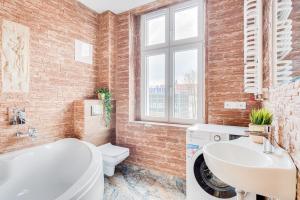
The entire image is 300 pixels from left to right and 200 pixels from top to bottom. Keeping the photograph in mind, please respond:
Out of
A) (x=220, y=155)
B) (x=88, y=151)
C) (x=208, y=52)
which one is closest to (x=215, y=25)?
(x=208, y=52)

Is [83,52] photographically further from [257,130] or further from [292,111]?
[292,111]

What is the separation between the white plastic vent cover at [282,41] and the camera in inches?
38.4

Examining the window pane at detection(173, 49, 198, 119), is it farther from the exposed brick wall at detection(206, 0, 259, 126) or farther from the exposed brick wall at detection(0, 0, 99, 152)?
the exposed brick wall at detection(0, 0, 99, 152)

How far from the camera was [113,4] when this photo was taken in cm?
266

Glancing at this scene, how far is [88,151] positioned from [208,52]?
1.92 metres

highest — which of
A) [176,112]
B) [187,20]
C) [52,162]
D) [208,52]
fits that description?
[187,20]

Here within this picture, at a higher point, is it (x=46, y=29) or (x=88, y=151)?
(x=46, y=29)

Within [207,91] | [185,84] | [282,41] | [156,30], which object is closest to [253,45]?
[282,41]

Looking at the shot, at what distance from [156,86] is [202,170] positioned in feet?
4.88

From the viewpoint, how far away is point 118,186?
2.23 metres

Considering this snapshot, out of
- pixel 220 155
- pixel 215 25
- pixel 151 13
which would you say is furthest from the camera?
pixel 151 13

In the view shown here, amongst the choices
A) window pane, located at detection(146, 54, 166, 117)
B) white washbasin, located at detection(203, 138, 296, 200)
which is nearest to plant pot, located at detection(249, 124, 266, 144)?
white washbasin, located at detection(203, 138, 296, 200)

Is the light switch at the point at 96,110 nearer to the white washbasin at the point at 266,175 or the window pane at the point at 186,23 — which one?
the window pane at the point at 186,23

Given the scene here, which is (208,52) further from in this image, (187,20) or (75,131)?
(75,131)
